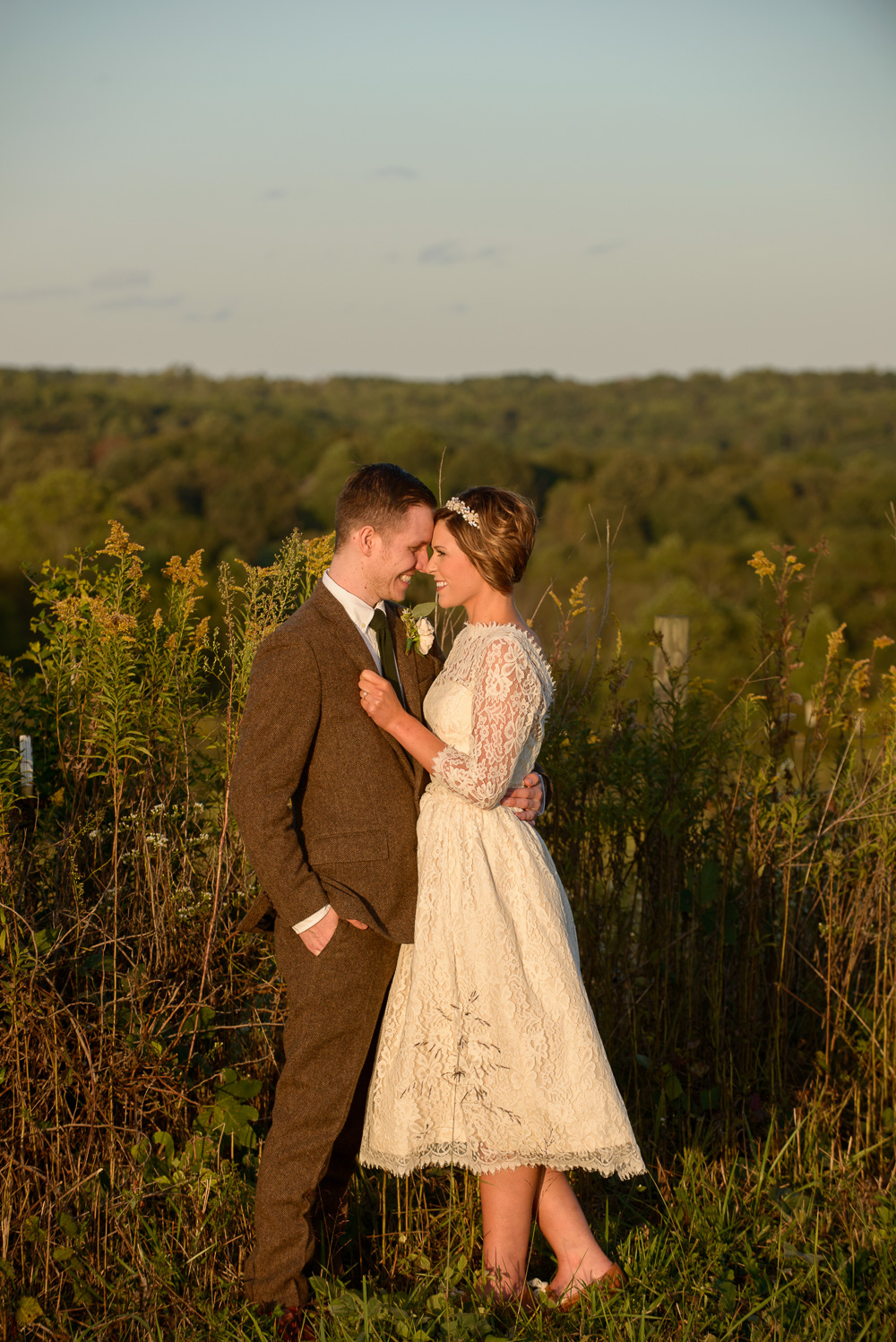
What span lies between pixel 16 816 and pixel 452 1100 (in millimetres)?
1531

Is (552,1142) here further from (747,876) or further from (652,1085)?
(747,876)

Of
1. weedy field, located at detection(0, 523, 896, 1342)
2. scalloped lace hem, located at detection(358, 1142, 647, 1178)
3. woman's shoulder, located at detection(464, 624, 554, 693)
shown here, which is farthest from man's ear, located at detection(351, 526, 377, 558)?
scalloped lace hem, located at detection(358, 1142, 647, 1178)

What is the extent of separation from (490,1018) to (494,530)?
127 centimetres

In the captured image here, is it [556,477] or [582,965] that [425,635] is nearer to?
[582,965]

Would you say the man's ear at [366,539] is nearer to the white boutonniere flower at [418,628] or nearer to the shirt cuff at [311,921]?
the white boutonniere flower at [418,628]

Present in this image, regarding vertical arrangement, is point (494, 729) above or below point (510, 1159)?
above

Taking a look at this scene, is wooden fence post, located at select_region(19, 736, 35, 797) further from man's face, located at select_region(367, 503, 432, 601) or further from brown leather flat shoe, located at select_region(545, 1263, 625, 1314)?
brown leather flat shoe, located at select_region(545, 1263, 625, 1314)

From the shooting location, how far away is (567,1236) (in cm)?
309

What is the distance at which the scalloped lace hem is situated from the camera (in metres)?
2.96

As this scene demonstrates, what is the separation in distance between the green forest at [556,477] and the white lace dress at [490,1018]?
24266mm

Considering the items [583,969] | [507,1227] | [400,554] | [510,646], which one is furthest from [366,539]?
[583,969]

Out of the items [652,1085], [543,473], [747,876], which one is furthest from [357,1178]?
[543,473]

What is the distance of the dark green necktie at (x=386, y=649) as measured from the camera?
329 cm

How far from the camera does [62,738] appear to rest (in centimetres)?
352
